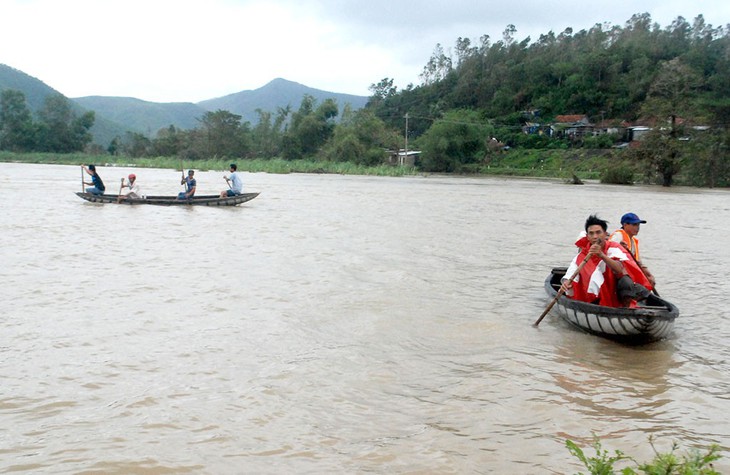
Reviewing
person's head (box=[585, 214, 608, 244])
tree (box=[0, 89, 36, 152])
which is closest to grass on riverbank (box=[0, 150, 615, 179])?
tree (box=[0, 89, 36, 152])

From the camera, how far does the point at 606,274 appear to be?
679cm

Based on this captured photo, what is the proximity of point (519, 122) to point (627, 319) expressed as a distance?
73180 mm

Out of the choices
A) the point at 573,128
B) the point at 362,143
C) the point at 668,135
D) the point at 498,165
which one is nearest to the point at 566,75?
the point at 573,128

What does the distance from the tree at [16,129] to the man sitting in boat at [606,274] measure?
286 feet

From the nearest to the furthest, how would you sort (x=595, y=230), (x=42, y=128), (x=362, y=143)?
(x=595, y=230) → (x=362, y=143) → (x=42, y=128)

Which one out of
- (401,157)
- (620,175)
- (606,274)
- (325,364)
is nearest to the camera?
(325,364)

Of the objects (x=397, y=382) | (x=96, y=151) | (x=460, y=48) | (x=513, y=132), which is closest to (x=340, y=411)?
Result: (x=397, y=382)

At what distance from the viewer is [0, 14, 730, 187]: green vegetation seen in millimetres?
41062

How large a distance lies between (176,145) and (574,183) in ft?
173

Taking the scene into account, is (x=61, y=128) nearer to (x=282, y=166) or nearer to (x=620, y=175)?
(x=282, y=166)

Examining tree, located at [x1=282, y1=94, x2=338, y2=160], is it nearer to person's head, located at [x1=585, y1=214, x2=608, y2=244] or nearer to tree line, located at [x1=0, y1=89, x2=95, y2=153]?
tree line, located at [x1=0, y1=89, x2=95, y2=153]

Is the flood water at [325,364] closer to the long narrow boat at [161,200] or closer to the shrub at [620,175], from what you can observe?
the long narrow boat at [161,200]

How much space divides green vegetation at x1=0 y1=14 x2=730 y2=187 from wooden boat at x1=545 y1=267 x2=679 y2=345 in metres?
36.1

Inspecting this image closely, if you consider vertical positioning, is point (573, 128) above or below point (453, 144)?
above
